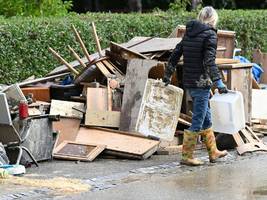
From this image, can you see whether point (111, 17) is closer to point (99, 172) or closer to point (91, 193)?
point (99, 172)

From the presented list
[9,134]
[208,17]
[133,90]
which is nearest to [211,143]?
A: [133,90]

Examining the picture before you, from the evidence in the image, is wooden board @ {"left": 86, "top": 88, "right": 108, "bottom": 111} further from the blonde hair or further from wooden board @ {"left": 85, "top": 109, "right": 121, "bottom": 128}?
the blonde hair

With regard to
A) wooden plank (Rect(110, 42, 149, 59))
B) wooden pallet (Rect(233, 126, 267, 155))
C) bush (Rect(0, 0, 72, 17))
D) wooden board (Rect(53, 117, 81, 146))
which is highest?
bush (Rect(0, 0, 72, 17))

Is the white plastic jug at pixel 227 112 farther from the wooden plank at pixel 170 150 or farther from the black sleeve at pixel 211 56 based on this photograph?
the wooden plank at pixel 170 150

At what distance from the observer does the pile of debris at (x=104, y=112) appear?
913cm

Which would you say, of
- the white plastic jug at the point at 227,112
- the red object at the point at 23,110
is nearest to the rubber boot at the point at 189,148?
the white plastic jug at the point at 227,112

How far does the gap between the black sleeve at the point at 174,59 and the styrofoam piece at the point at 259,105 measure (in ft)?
8.02

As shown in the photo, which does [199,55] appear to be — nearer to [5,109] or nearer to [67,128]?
[67,128]

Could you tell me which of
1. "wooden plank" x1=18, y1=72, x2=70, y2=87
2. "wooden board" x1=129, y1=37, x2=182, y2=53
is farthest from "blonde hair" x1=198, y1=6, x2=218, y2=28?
"wooden plank" x1=18, y1=72, x2=70, y2=87

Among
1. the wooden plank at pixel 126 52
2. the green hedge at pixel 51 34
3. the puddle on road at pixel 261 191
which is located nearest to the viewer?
the puddle on road at pixel 261 191

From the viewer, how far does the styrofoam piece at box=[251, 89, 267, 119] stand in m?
11.4

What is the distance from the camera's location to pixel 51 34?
43.0ft

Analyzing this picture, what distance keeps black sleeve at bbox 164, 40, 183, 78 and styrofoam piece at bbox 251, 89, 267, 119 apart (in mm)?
2444

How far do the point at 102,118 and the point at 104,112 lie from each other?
0.09 metres
